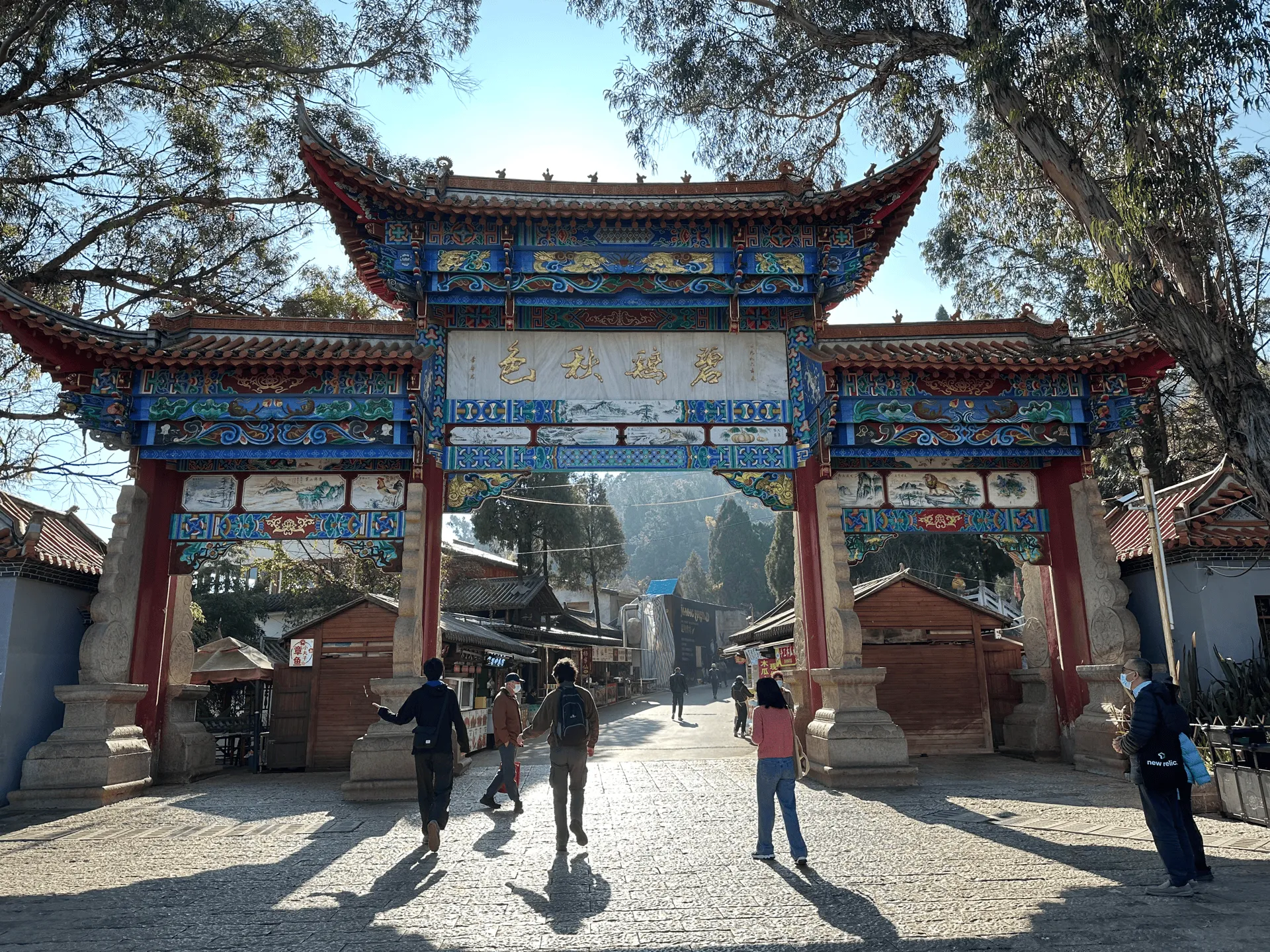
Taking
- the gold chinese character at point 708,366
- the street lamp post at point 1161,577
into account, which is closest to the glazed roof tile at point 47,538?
the gold chinese character at point 708,366

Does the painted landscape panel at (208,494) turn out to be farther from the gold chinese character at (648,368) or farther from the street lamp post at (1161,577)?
the street lamp post at (1161,577)

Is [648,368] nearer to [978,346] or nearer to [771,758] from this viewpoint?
[978,346]

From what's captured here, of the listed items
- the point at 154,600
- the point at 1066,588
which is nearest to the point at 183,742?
the point at 154,600

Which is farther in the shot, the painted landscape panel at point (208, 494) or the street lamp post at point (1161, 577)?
the painted landscape panel at point (208, 494)

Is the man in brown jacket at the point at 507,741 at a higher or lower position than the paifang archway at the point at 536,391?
lower

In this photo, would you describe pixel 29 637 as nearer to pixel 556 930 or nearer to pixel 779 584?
pixel 556 930

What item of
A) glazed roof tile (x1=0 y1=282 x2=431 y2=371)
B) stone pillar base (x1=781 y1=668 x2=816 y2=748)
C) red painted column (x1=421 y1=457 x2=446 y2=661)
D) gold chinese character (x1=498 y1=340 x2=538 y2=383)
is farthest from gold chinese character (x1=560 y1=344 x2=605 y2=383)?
A: stone pillar base (x1=781 y1=668 x2=816 y2=748)

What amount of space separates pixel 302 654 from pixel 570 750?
27.9 ft

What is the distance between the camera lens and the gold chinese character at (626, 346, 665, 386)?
40.1 ft

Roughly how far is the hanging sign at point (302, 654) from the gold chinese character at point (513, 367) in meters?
5.66

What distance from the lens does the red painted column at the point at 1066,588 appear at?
11.7 m

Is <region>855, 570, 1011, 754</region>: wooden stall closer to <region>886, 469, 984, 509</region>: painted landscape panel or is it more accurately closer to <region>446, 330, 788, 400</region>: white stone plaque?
<region>886, 469, 984, 509</region>: painted landscape panel

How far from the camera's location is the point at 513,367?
1212 centimetres

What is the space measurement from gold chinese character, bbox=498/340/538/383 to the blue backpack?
602 centimetres
